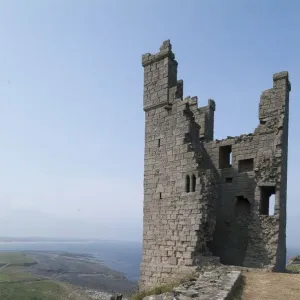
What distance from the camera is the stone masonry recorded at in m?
12.6

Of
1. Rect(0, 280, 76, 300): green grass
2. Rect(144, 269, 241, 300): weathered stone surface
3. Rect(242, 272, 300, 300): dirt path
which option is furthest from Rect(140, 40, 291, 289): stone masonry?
Rect(0, 280, 76, 300): green grass

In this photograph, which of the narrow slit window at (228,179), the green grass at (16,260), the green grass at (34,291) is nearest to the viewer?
the narrow slit window at (228,179)

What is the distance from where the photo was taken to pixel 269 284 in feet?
→ 30.6

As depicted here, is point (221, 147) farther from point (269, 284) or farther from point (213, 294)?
point (213, 294)

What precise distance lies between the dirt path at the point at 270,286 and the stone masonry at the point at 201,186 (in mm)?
2130

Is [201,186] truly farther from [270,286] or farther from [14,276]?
[14,276]

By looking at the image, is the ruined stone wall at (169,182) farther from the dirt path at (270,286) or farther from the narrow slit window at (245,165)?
the dirt path at (270,286)

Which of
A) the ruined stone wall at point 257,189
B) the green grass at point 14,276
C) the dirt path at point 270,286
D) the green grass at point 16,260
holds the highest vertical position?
the ruined stone wall at point 257,189

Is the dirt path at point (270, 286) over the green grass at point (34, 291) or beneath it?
over

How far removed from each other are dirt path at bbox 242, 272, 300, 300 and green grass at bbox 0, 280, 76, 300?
46874mm

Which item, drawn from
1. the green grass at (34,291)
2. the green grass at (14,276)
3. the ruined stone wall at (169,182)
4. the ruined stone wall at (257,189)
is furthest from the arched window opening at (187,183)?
the green grass at (14,276)

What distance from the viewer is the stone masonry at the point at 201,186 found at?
1262cm

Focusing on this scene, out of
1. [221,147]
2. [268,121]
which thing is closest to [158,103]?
[221,147]

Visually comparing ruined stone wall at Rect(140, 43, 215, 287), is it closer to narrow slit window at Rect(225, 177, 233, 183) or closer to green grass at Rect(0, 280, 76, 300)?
narrow slit window at Rect(225, 177, 233, 183)
